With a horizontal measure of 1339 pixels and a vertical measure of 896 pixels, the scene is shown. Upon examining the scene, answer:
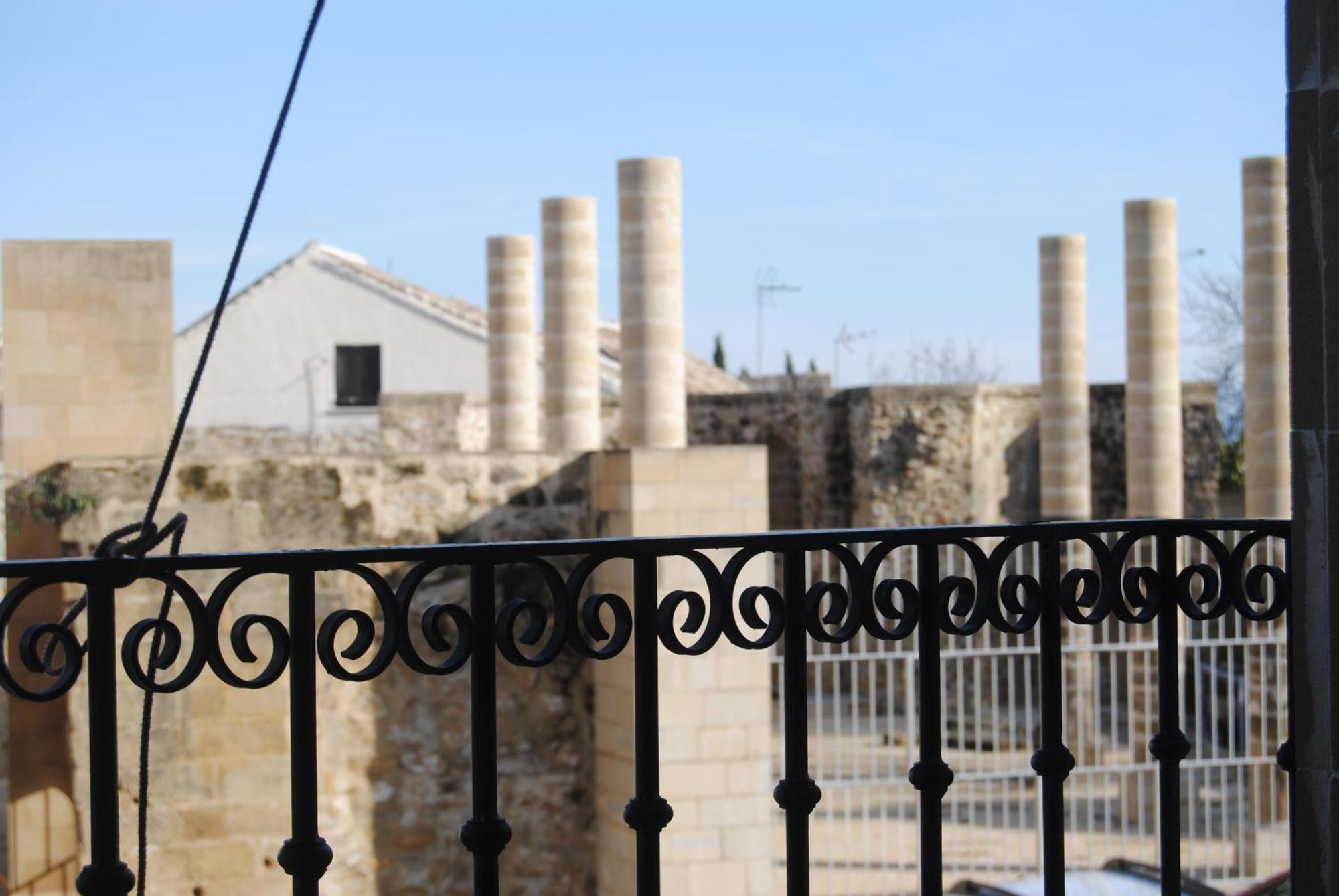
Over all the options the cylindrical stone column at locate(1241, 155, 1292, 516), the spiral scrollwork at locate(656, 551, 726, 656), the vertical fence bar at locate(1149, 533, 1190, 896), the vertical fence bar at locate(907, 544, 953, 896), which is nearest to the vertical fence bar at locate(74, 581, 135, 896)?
the spiral scrollwork at locate(656, 551, 726, 656)

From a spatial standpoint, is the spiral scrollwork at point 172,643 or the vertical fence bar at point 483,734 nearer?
the spiral scrollwork at point 172,643

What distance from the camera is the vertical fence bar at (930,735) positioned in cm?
208

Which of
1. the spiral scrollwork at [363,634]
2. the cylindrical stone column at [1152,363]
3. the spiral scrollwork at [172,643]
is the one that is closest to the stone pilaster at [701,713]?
the spiral scrollwork at [363,634]

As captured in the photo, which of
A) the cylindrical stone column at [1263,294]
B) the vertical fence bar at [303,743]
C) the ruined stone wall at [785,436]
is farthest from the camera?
the ruined stone wall at [785,436]

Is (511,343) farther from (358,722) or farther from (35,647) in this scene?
(35,647)

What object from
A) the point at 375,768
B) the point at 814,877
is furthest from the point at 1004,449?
the point at 375,768

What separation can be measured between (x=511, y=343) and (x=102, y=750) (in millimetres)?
12881

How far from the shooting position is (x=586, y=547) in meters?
1.88

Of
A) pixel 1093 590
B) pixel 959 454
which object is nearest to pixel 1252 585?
pixel 1093 590

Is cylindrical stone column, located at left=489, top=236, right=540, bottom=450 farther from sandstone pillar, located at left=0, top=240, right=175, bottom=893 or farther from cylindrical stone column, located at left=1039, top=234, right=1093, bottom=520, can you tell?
sandstone pillar, located at left=0, top=240, right=175, bottom=893

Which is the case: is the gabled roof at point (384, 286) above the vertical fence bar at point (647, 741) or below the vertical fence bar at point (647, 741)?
above

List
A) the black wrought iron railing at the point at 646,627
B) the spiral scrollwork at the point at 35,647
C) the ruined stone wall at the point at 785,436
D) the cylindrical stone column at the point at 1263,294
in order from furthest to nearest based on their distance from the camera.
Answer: the ruined stone wall at the point at 785,436
the cylindrical stone column at the point at 1263,294
the black wrought iron railing at the point at 646,627
the spiral scrollwork at the point at 35,647

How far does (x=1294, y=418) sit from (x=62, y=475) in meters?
7.44

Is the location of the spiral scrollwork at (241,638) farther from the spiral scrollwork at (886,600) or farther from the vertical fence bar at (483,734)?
the spiral scrollwork at (886,600)
